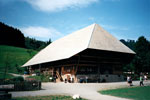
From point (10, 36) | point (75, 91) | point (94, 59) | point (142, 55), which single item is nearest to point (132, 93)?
point (75, 91)

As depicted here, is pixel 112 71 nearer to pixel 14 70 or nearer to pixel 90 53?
pixel 90 53

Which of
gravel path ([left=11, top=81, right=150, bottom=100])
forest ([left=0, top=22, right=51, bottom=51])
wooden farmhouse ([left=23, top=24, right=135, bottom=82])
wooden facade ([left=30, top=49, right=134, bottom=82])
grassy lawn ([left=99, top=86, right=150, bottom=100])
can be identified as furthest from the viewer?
forest ([left=0, top=22, right=51, bottom=51])

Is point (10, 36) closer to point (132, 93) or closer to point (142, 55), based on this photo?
point (142, 55)

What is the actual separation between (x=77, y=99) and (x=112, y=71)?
19921 millimetres

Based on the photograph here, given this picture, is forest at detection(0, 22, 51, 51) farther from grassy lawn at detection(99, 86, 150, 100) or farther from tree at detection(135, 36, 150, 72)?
grassy lawn at detection(99, 86, 150, 100)

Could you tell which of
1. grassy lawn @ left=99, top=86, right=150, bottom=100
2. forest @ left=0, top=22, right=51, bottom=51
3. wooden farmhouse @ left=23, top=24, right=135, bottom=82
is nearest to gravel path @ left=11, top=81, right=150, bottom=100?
grassy lawn @ left=99, top=86, right=150, bottom=100

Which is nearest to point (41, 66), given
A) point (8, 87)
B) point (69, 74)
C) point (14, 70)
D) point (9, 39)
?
point (14, 70)

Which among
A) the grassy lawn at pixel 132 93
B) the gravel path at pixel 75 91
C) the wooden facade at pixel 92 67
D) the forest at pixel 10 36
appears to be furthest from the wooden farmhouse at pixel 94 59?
the forest at pixel 10 36

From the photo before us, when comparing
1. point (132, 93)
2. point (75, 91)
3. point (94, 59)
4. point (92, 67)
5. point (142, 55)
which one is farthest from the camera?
point (142, 55)

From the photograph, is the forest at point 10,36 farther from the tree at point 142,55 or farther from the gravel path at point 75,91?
the gravel path at point 75,91

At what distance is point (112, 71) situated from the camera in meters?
28.5

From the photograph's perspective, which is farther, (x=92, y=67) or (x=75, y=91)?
(x=92, y=67)

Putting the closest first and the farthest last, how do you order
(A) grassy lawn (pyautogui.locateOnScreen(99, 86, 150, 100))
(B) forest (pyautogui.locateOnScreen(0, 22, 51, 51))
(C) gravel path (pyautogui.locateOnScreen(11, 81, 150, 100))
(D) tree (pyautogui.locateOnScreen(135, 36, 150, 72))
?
(A) grassy lawn (pyautogui.locateOnScreen(99, 86, 150, 100)), (C) gravel path (pyautogui.locateOnScreen(11, 81, 150, 100)), (D) tree (pyautogui.locateOnScreen(135, 36, 150, 72)), (B) forest (pyautogui.locateOnScreen(0, 22, 51, 51))

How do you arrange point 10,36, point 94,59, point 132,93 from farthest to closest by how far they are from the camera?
point 10,36, point 94,59, point 132,93
